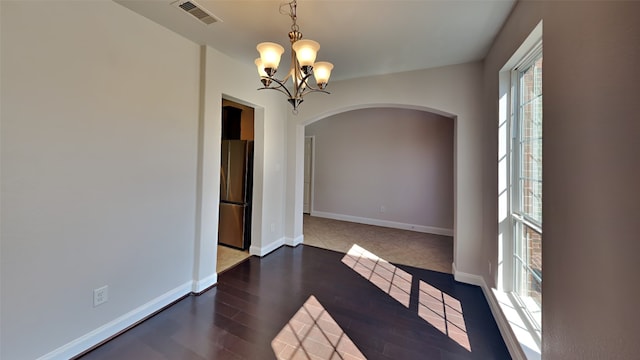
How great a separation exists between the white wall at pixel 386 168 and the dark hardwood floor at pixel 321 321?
2.30m

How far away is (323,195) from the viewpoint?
6445mm

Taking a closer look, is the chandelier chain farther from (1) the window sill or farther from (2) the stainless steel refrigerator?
(1) the window sill

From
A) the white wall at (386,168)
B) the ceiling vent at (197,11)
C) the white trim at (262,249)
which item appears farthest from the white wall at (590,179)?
the white wall at (386,168)

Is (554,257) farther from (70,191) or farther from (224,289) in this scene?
(70,191)

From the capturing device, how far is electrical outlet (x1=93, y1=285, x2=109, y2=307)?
186 cm

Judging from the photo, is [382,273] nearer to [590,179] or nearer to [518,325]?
[518,325]

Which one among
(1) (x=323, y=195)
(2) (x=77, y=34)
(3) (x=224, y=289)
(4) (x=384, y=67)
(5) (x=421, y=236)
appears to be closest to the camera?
(2) (x=77, y=34)

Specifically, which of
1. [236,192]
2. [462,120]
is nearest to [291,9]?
[462,120]

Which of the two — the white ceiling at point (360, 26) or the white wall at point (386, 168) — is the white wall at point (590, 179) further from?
the white wall at point (386, 168)

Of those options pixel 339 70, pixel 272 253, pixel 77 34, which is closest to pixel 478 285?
pixel 272 253

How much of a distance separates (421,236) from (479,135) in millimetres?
2621

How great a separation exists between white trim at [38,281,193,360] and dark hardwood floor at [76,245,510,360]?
0.07 metres

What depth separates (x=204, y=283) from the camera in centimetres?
268

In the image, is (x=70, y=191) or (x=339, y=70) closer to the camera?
(x=70, y=191)
